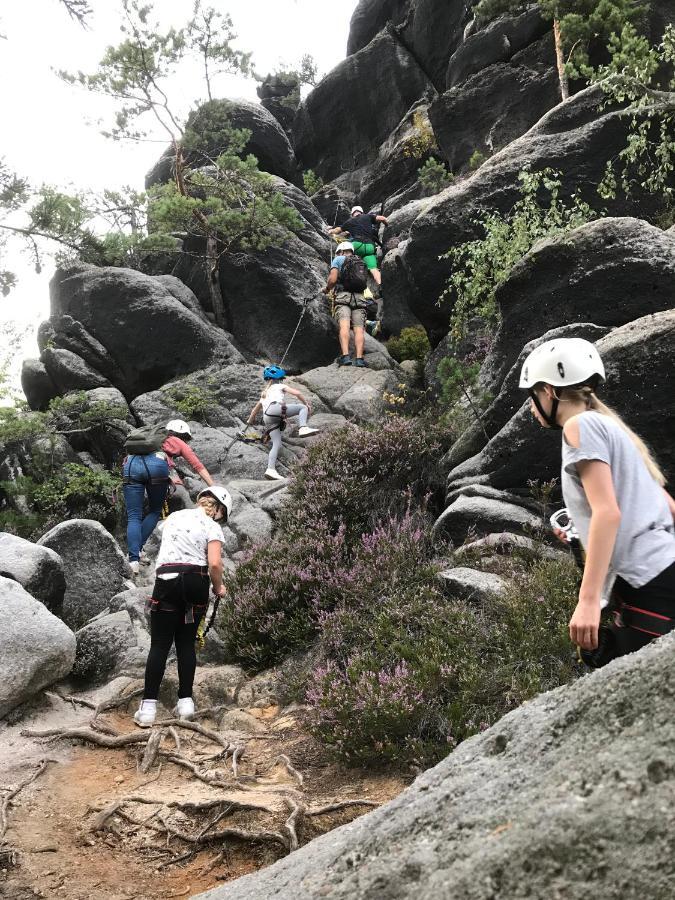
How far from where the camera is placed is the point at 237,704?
7.11 m

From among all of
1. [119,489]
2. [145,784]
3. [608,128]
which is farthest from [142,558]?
[608,128]

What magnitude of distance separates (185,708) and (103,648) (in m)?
1.95

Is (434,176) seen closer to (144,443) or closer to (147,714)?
(144,443)

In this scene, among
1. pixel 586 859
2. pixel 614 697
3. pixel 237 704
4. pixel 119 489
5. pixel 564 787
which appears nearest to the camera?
pixel 586 859

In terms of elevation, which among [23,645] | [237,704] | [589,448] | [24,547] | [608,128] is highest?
[608,128]

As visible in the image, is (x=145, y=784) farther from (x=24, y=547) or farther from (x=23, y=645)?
(x=24, y=547)

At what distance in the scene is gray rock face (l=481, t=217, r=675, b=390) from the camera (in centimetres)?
823

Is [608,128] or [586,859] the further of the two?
[608,128]

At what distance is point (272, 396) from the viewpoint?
14.1m

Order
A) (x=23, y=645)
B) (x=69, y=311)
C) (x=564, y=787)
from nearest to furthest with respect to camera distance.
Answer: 1. (x=564, y=787)
2. (x=23, y=645)
3. (x=69, y=311)

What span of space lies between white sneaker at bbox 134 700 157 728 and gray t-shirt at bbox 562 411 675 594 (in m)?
4.92

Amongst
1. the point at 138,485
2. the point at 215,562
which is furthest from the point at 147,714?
the point at 138,485

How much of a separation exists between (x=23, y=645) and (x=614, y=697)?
6.00 meters

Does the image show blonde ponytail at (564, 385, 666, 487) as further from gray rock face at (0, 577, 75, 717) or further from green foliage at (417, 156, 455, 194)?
green foliage at (417, 156, 455, 194)
